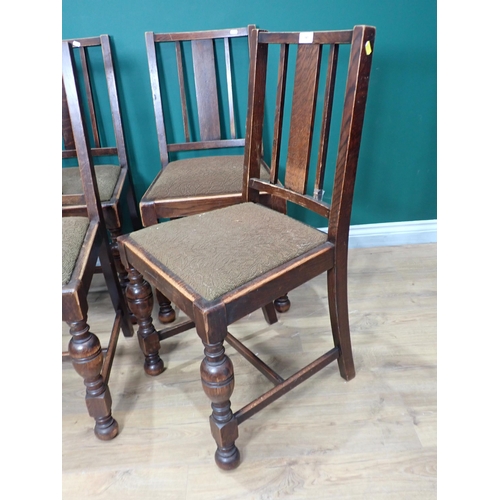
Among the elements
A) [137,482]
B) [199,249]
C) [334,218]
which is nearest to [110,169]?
[199,249]

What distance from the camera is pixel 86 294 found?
3.12ft

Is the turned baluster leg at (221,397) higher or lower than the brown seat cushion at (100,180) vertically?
lower

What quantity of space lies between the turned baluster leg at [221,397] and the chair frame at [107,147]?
2.18ft

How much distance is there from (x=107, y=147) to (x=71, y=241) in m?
0.68

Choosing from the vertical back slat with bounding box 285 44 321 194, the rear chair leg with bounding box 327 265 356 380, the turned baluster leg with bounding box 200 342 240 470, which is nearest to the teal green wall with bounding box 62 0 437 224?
the vertical back slat with bounding box 285 44 321 194

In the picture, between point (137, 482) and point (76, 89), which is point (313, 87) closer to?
point (76, 89)

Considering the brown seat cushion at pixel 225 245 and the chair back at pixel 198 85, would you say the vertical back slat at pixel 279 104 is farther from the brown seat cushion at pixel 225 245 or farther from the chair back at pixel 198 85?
the chair back at pixel 198 85

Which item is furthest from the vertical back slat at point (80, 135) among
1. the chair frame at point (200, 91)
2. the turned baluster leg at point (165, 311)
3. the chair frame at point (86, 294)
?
the turned baluster leg at point (165, 311)

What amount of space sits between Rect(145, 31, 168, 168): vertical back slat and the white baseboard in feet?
2.68

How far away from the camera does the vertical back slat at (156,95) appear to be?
4.77 ft

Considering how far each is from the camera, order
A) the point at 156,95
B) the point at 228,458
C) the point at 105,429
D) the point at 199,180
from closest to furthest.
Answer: the point at 228,458, the point at 105,429, the point at 199,180, the point at 156,95

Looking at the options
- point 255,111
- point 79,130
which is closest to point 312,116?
point 255,111

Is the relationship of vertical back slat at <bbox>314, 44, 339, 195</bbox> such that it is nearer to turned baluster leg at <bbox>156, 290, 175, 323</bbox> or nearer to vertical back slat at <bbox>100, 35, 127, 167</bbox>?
turned baluster leg at <bbox>156, 290, 175, 323</bbox>

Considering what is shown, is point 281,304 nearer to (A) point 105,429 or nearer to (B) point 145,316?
(B) point 145,316
